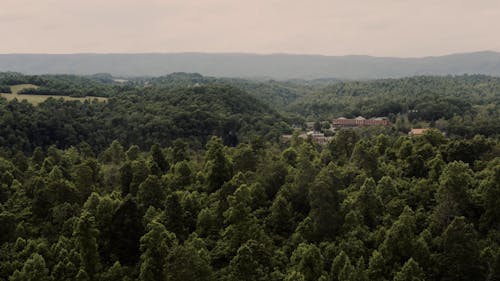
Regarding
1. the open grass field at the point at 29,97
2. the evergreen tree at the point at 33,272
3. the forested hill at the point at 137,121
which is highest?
Answer: the open grass field at the point at 29,97

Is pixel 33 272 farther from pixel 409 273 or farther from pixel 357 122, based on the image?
pixel 357 122

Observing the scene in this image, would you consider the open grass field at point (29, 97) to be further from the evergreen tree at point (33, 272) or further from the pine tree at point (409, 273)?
the pine tree at point (409, 273)

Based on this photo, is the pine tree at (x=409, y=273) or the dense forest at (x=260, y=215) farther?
the dense forest at (x=260, y=215)

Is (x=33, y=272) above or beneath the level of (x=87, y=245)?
beneath

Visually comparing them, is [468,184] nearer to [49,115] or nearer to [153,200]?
[153,200]

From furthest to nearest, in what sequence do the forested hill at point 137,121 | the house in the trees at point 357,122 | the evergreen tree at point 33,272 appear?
the house in the trees at point 357,122 → the forested hill at point 137,121 → the evergreen tree at point 33,272

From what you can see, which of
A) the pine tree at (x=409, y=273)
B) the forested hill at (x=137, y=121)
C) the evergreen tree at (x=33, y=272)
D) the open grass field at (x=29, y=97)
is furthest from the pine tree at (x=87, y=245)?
the open grass field at (x=29, y=97)

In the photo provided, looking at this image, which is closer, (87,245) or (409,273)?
(409,273)

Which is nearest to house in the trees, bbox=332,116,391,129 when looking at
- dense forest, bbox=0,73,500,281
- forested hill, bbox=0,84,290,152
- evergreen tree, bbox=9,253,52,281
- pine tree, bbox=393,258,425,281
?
forested hill, bbox=0,84,290,152

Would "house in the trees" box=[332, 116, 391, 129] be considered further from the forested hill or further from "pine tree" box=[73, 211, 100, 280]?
"pine tree" box=[73, 211, 100, 280]

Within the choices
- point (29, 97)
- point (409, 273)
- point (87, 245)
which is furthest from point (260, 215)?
point (29, 97)

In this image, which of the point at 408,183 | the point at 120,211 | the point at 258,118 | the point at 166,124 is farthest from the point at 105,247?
the point at 258,118

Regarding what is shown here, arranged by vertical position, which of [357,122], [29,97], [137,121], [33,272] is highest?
[29,97]
